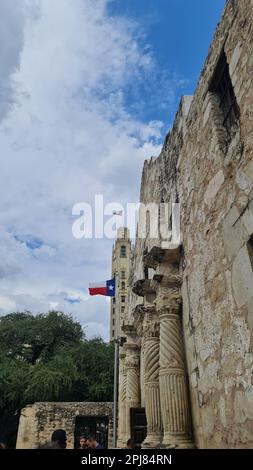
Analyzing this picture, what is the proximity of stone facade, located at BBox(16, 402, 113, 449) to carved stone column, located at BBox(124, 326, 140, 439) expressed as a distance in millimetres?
5776

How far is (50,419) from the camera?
14.1 metres

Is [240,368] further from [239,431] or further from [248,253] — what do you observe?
[248,253]

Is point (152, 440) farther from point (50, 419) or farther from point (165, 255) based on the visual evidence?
point (50, 419)

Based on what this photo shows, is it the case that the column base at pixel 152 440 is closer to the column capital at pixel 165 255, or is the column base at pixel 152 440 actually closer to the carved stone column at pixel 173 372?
the carved stone column at pixel 173 372

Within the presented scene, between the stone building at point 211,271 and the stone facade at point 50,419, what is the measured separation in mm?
9768

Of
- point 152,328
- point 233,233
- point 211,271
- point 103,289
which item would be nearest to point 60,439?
point 211,271

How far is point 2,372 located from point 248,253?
2178 centimetres

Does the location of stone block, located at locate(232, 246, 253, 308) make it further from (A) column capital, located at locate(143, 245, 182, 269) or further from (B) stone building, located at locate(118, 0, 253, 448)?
(A) column capital, located at locate(143, 245, 182, 269)

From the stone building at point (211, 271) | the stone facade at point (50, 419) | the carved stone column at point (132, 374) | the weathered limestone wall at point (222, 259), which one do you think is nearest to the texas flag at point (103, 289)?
the carved stone column at point (132, 374)

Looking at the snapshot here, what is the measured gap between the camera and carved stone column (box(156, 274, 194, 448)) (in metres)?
4.57

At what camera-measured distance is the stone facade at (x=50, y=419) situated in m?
13.8

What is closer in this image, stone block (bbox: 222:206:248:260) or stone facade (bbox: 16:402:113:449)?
stone block (bbox: 222:206:248:260)

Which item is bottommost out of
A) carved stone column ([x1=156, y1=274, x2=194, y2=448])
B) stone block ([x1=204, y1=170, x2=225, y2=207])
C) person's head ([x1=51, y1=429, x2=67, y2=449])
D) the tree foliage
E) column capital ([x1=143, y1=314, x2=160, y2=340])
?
person's head ([x1=51, y1=429, x2=67, y2=449])

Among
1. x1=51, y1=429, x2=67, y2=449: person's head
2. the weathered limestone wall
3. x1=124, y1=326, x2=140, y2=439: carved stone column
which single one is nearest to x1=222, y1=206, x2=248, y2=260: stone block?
the weathered limestone wall
